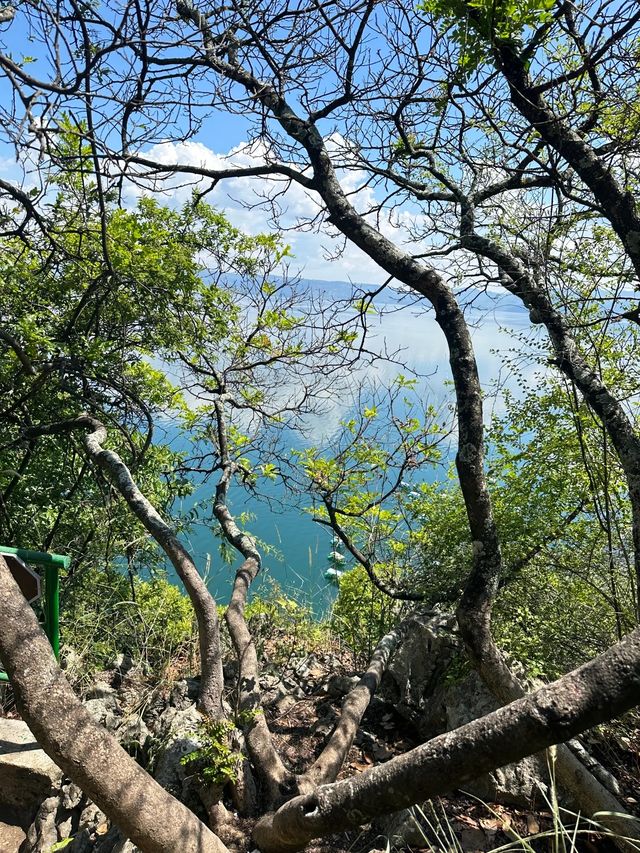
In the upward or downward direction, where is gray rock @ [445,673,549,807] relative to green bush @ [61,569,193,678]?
downward

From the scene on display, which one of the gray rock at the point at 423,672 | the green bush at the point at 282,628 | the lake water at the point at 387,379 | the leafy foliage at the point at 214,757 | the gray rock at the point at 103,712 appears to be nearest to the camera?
the leafy foliage at the point at 214,757

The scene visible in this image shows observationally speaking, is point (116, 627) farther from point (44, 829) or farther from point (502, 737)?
point (502, 737)

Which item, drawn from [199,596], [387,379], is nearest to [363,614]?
[199,596]

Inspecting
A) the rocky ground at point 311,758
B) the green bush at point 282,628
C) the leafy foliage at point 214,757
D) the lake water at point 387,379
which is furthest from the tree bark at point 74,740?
the lake water at point 387,379

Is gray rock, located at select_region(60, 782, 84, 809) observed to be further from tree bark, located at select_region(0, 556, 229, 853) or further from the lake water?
the lake water

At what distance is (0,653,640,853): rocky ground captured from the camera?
2732 mm

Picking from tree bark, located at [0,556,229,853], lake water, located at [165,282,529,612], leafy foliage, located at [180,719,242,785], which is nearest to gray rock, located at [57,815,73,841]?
leafy foliage, located at [180,719,242,785]

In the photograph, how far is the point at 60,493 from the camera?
5.68m

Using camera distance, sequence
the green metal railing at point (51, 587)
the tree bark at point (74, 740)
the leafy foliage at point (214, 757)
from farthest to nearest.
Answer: the green metal railing at point (51, 587) < the leafy foliage at point (214, 757) < the tree bark at point (74, 740)

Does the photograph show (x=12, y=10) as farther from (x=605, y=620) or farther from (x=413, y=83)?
(x=605, y=620)

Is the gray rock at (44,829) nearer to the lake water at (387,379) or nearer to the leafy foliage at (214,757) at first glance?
the leafy foliage at (214,757)

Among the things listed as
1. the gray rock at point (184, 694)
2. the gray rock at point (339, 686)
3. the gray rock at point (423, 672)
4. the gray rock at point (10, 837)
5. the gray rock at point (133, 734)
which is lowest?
the gray rock at point (10, 837)

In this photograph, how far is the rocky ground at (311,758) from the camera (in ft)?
8.96

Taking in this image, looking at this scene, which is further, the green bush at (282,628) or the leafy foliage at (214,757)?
the green bush at (282,628)
